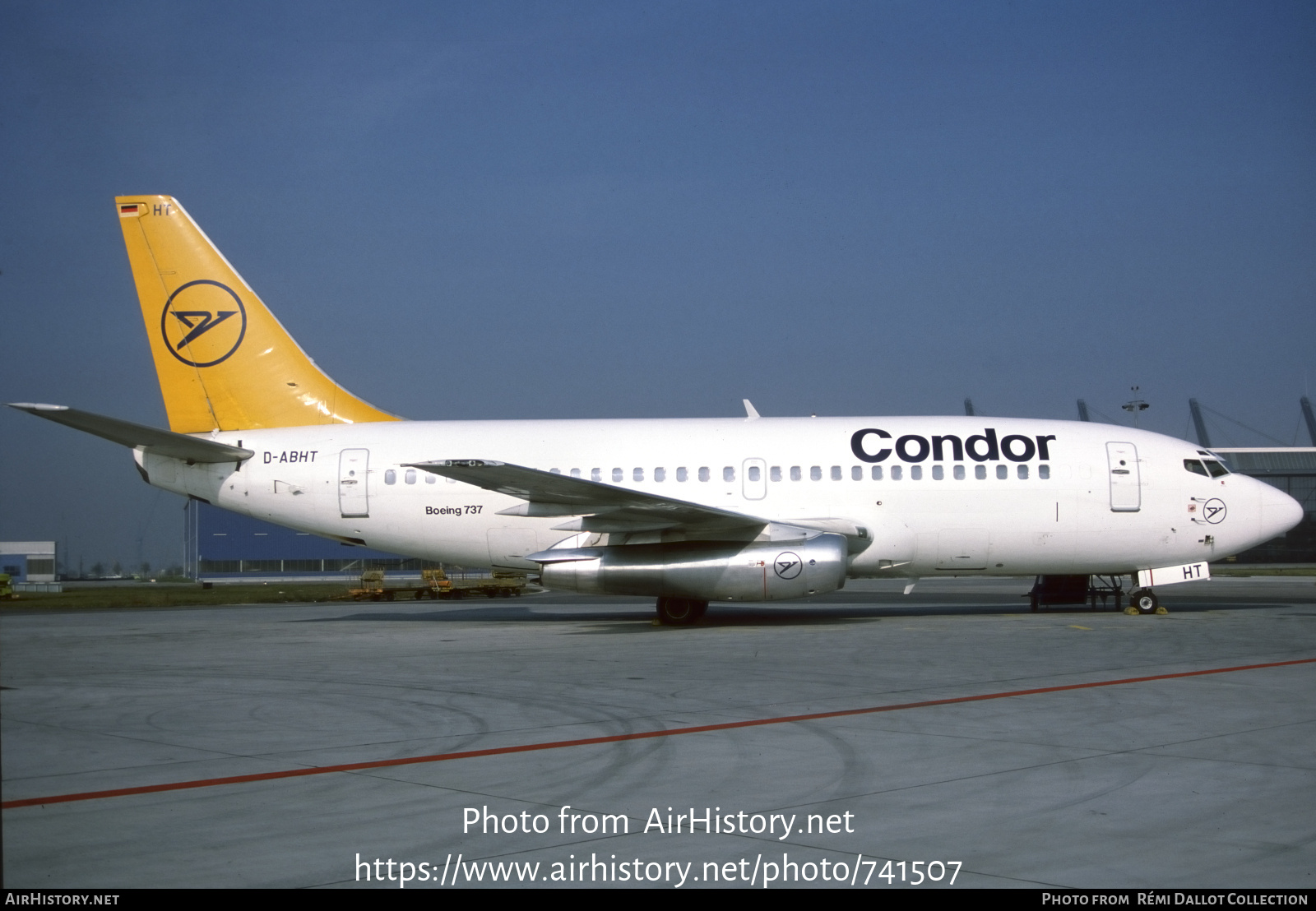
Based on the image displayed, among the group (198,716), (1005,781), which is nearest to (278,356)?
(198,716)

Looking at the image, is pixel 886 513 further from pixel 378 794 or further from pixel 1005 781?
pixel 378 794

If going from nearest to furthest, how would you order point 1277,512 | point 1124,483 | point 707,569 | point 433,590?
1. point 707,569
2. point 1124,483
3. point 1277,512
4. point 433,590

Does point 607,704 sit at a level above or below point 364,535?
below

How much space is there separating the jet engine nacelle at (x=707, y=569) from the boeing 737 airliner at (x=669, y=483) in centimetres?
4

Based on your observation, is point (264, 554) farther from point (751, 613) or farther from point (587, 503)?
point (587, 503)

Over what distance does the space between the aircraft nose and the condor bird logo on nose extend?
930 centimetres

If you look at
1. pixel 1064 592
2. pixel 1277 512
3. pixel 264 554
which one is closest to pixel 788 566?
pixel 1277 512

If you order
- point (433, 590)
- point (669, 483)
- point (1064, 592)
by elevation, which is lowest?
point (433, 590)

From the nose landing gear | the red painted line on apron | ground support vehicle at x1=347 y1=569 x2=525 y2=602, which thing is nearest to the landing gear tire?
the nose landing gear

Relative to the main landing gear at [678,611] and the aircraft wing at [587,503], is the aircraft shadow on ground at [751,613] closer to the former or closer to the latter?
the main landing gear at [678,611]

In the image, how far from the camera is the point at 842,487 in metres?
21.0

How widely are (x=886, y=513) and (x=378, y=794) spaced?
15.6 metres

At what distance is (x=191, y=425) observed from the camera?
74.5 feet

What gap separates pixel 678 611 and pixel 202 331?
11295mm
